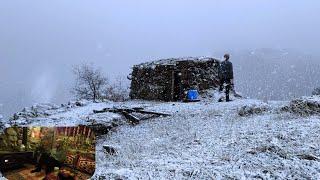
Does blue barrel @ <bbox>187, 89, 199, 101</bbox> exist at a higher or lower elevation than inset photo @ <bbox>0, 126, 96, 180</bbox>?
higher

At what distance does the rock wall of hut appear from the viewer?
2755cm

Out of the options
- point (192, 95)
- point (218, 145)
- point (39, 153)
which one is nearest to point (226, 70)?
point (192, 95)

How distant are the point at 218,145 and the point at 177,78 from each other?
16.4m

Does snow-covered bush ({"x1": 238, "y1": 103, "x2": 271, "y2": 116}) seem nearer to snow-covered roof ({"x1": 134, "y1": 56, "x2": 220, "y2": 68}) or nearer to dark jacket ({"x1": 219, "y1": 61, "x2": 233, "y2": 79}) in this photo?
dark jacket ({"x1": 219, "y1": 61, "x2": 233, "y2": 79})

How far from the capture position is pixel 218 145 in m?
11.7

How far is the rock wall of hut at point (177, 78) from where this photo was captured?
2755 centimetres

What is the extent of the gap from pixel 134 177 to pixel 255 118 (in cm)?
788

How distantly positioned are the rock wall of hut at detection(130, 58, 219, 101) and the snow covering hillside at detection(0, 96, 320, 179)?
860 cm

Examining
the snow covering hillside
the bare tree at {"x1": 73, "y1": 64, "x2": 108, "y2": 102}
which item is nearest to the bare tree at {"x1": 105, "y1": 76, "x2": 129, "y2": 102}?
the bare tree at {"x1": 73, "y1": 64, "x2": 108, "y2": 102}

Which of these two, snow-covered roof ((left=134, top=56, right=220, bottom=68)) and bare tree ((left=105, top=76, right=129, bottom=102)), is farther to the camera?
bare tree ((left=105, top=76, right=129, bottom=102))

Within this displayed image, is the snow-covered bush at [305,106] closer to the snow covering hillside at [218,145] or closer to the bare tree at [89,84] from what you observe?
the snow covering hillside at [218,145]

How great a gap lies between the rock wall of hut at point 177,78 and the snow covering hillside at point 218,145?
860 centimetres

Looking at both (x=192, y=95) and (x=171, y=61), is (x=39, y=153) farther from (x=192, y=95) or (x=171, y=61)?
(x=171, y=61)

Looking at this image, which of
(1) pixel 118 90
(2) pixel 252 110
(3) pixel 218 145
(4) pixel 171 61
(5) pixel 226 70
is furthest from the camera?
(1) pixel 118 90
